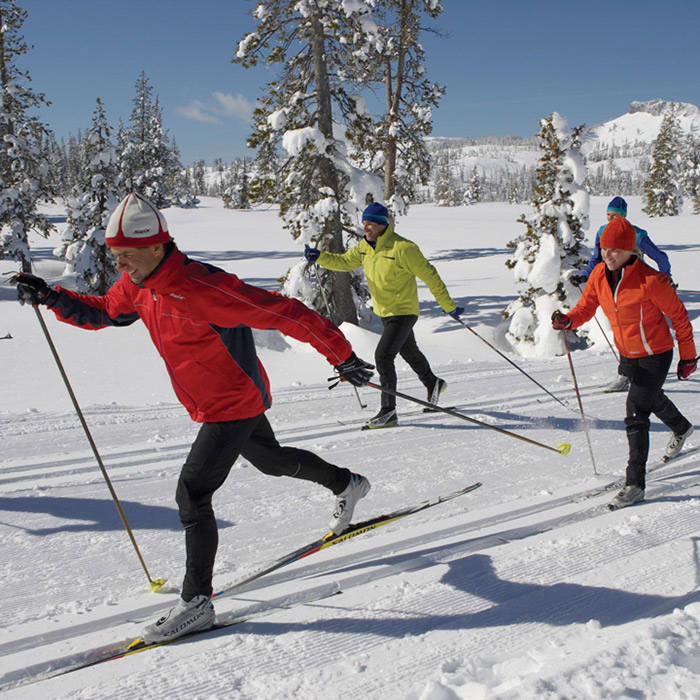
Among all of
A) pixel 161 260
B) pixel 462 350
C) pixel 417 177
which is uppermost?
pixel 417 177

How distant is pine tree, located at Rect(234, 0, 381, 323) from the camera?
11883mm

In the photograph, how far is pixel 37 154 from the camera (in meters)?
23.4

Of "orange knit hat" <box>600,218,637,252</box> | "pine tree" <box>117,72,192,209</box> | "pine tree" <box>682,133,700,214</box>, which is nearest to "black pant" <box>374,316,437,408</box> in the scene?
"orange knit hat" <box>600,218,637,252</box>

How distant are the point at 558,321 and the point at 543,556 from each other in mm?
1840

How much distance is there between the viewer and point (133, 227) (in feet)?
8.48

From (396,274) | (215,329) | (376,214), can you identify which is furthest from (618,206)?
(215,329)

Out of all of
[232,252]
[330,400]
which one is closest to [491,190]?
[232,252]

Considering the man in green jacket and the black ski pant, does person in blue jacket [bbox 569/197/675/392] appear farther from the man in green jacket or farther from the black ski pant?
the black ski pant

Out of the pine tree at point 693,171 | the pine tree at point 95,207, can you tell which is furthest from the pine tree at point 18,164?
the pine tree at point 693,171

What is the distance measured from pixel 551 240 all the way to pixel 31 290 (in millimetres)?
13256

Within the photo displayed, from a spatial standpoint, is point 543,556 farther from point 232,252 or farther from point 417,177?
point 232,252

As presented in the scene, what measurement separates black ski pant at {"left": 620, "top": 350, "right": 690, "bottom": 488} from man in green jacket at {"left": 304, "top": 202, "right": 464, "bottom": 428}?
1.95 m

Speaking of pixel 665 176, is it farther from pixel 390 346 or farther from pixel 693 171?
pixel 390 346

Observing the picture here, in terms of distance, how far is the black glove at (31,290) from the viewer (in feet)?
10.8
